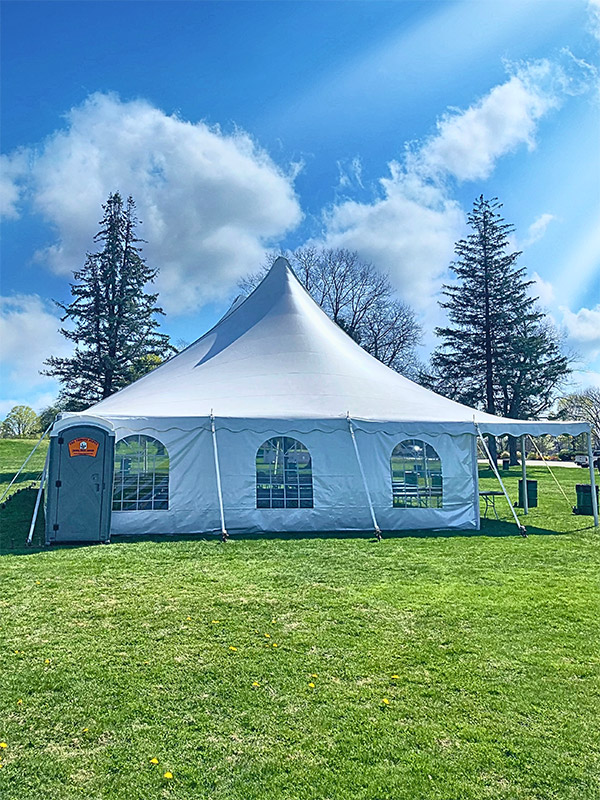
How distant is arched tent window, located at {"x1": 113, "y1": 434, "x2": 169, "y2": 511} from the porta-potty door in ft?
2.70

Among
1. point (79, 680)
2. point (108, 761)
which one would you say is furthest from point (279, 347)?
point (108, 761)

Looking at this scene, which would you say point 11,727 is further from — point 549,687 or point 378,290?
point 378,290

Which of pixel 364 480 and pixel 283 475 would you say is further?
pixel 283 475

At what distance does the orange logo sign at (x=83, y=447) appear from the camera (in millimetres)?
8047

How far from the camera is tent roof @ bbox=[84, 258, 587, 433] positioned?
986 cm

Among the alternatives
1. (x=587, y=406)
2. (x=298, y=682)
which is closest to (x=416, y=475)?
(x=298, y=682)

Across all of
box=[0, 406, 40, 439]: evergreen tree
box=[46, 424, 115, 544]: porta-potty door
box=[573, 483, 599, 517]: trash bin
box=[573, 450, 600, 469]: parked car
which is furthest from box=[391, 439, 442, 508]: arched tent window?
box=[0, 406, 40, 439]: evergreen tree

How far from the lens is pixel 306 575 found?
639cm

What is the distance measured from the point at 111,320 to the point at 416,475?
58.7ft

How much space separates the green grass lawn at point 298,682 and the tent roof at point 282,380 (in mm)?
3635

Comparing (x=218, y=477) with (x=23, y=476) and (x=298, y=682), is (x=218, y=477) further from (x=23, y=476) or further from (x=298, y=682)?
(x=23, y=476)

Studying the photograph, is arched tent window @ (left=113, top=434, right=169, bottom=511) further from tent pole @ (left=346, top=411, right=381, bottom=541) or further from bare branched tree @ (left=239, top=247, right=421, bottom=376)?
bare branched tree @ (left=239, top=247, right=421, bottom=376)

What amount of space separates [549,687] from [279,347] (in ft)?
30.3

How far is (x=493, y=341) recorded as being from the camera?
29188mm
